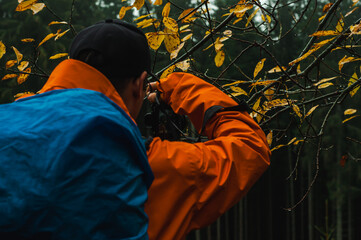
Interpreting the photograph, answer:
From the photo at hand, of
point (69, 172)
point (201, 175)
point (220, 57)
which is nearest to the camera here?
point (69, 172)

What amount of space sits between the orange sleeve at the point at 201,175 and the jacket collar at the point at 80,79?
0.23 metres

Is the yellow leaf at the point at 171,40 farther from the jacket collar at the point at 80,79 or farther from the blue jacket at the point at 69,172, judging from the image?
the blue jacket at the point at 69,172

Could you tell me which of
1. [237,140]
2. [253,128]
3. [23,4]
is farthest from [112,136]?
[23,4]

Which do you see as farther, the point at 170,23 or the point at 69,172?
the point at 170,23

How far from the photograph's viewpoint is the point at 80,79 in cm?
119

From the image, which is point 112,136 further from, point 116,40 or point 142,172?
point 116,40

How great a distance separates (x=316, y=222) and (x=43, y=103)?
3106 centimetres

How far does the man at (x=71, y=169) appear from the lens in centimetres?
92

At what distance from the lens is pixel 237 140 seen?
142 cm

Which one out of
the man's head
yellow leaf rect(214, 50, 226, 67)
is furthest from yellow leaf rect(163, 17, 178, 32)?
the man's head

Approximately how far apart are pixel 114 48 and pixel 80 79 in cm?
18

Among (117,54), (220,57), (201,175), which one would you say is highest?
(117,54)

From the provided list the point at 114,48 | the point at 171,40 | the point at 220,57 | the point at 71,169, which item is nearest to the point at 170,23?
the point at 171,40

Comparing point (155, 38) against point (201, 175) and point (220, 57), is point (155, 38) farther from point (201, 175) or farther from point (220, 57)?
point (201, 175)
